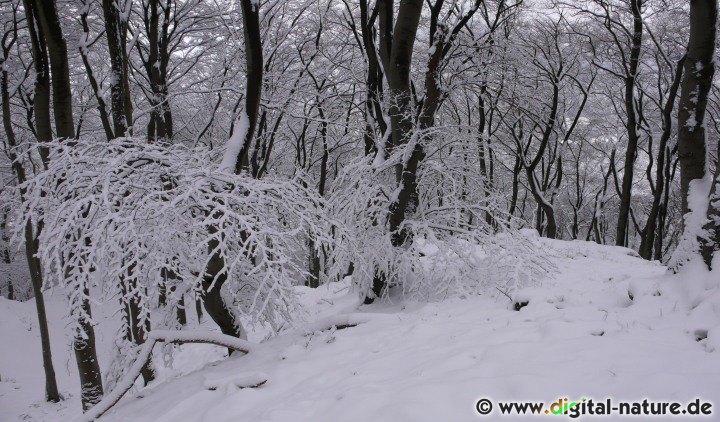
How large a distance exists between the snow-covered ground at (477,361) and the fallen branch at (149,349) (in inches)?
6.4

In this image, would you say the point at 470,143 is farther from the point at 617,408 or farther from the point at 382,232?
the point at 617,408

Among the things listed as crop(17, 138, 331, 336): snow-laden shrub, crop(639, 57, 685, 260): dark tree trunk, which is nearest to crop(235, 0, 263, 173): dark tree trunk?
crop(17, 138, 331, 336): snow-laden shrub

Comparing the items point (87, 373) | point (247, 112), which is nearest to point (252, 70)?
point (247, 112)

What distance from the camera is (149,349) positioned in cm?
394

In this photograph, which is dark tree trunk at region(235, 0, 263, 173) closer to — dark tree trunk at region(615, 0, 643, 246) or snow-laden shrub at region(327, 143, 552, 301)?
snow-laden shrub at region(327, 143, 552, 301)

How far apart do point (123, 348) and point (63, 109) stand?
3.44 m

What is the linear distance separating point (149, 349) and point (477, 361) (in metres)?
3.11

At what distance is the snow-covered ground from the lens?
2.27m

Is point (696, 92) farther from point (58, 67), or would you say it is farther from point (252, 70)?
point (58, 67)

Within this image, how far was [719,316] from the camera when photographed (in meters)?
2.95

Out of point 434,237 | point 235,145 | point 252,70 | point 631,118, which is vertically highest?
point 631,118

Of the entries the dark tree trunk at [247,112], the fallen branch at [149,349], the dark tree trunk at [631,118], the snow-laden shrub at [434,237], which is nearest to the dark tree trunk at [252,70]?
the dark tree trunk at [247,112]

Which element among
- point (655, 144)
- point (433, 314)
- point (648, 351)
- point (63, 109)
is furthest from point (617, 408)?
point (655, 144)

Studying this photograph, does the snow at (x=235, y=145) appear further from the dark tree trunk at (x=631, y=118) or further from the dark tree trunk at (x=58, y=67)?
the dark tree trunk at (x=631, y=118)
